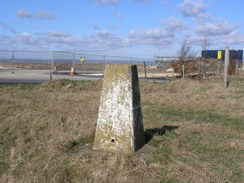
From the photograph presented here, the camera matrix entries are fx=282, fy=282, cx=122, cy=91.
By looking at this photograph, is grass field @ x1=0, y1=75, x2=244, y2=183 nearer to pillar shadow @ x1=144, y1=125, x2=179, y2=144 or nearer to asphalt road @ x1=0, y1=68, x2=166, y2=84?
pillar shadow @ x1=144, y1=125, x2=179, y2=144

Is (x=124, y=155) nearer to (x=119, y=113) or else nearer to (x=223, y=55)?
(x=119, y=113)

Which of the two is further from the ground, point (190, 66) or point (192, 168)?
point (190, 66)

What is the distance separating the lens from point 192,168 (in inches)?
151

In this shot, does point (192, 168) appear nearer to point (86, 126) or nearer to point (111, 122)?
point (111, 122)

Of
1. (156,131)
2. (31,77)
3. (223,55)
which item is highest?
(223,55)

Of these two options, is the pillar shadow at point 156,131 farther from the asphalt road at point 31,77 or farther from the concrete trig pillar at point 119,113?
the asphalt road at point 31,77

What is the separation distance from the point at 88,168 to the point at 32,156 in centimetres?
103

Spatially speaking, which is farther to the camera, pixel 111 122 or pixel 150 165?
pixel 111 122

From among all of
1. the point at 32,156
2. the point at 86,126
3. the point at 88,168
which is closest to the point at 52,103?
the point at 86,126

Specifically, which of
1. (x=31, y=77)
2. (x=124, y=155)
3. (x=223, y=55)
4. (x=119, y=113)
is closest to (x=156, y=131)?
(x=119, y=113)

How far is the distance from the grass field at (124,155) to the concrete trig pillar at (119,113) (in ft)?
0.72

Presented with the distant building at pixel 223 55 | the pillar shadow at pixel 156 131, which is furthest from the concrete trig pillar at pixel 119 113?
the distant building at pixel 223 55

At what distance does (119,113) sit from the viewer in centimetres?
447

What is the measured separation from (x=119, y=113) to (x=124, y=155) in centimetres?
66
